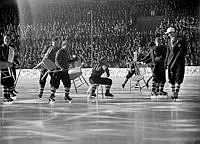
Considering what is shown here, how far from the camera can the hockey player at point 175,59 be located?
220 inches

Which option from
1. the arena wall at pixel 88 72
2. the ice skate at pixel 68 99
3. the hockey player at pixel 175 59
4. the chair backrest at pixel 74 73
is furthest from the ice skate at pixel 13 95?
the hockey player at pixel 175 59

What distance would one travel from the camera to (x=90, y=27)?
18.6 ft

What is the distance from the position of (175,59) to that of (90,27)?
1463 mm

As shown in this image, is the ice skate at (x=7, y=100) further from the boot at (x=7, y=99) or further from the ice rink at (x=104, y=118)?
the ice rink at (x=104, y=118)

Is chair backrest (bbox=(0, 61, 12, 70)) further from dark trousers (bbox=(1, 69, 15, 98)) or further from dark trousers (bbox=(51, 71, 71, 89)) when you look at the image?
dark trousers (bbox=(51, 71, 71, 89))

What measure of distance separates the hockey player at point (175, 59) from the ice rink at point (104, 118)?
12 cm

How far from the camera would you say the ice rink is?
411 cm

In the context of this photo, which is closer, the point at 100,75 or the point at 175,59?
the point at 175,59

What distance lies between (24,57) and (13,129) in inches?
63.3

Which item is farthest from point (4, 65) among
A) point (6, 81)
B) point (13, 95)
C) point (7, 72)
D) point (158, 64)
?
point (158, 64)

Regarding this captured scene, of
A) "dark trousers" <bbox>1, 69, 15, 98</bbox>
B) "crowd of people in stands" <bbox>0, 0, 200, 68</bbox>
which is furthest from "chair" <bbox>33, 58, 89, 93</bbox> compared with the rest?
"dark trousers" <bbox>1, 69, 15, 98</bbox>

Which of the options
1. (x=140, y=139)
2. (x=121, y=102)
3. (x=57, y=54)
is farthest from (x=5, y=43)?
(x=140, y=139)

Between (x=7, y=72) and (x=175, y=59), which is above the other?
(x=175, y=59)

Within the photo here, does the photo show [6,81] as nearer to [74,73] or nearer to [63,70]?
[63,70]
